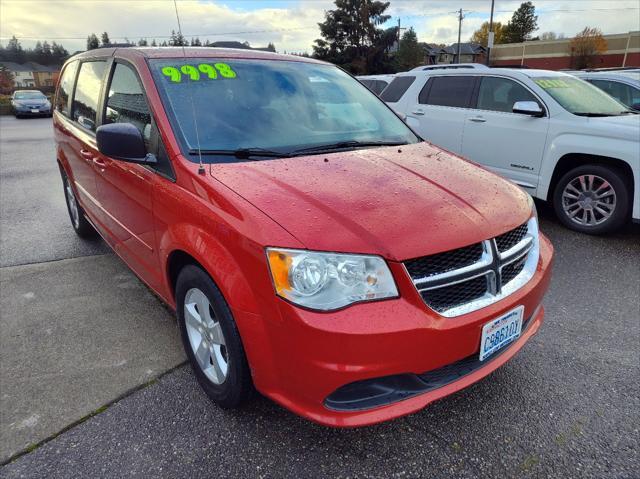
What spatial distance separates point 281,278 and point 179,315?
1.01 metres

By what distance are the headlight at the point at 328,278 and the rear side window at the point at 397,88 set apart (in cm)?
576

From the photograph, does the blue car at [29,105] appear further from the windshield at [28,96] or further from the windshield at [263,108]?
the windshield at [263,108]

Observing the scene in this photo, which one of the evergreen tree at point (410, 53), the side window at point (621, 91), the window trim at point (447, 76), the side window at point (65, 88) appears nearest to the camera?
the side window at point (65, 88)

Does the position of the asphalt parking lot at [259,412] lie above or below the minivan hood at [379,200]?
below

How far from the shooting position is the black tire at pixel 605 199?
4695 millimetres

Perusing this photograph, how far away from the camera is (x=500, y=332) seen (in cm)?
203

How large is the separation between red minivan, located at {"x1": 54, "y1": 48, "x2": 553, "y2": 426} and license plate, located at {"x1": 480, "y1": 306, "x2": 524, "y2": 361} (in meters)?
0.01

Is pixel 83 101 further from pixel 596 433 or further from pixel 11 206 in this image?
pixel 596 433

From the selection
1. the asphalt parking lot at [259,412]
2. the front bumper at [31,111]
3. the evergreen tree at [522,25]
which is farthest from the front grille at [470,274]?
the evergreen tree at [522,25]

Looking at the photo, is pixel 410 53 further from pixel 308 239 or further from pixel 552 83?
pixel 308 239

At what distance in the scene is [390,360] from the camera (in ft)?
5.67

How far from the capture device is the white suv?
474cm

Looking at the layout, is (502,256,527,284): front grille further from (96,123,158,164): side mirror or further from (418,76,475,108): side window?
(418,76,475,108): side window

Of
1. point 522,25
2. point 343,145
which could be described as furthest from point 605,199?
point 522,25
